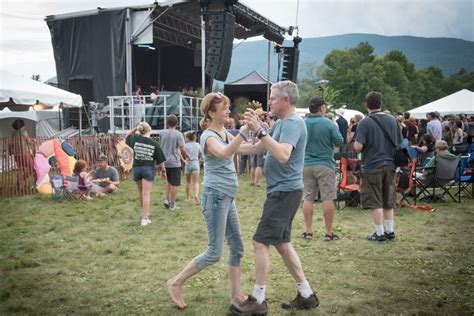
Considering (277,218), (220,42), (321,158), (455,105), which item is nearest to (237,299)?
(277,218)

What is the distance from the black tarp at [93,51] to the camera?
1762 centimetres

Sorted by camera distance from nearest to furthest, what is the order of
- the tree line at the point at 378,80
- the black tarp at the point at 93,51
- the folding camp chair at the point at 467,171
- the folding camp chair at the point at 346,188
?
1. the folding camp chair at the point at 346,188
2. the folding camp chair at the point at 467,171
3. the black tarp at the point at 93,51
4. the tree line at the point at 378,80

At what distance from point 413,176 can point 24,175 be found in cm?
857

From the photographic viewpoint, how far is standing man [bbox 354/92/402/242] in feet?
19.3

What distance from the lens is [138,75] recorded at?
75.6 ft

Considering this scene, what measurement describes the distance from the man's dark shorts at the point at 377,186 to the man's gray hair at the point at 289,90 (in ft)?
8.78

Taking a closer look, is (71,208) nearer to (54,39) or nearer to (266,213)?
(266,213)

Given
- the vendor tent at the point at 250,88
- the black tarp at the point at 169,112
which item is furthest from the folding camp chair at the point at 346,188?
the vendor tent at the point at 250,88

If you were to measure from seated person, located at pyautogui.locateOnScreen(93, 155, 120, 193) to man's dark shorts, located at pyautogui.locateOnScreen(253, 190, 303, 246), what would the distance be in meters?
7.64

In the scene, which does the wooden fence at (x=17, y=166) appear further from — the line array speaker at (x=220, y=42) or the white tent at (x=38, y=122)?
the white tent at (x=38, y=122)

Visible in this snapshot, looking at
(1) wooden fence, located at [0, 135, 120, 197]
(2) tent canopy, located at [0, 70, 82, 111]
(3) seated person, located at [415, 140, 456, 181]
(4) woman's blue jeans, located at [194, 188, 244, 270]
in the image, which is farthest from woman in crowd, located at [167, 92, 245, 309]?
(1) wooden fence, located at [0, 135, 120, 197]

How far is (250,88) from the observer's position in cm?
2336

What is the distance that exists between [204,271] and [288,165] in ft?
6.09

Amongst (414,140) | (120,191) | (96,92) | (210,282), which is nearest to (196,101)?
(96,92)
